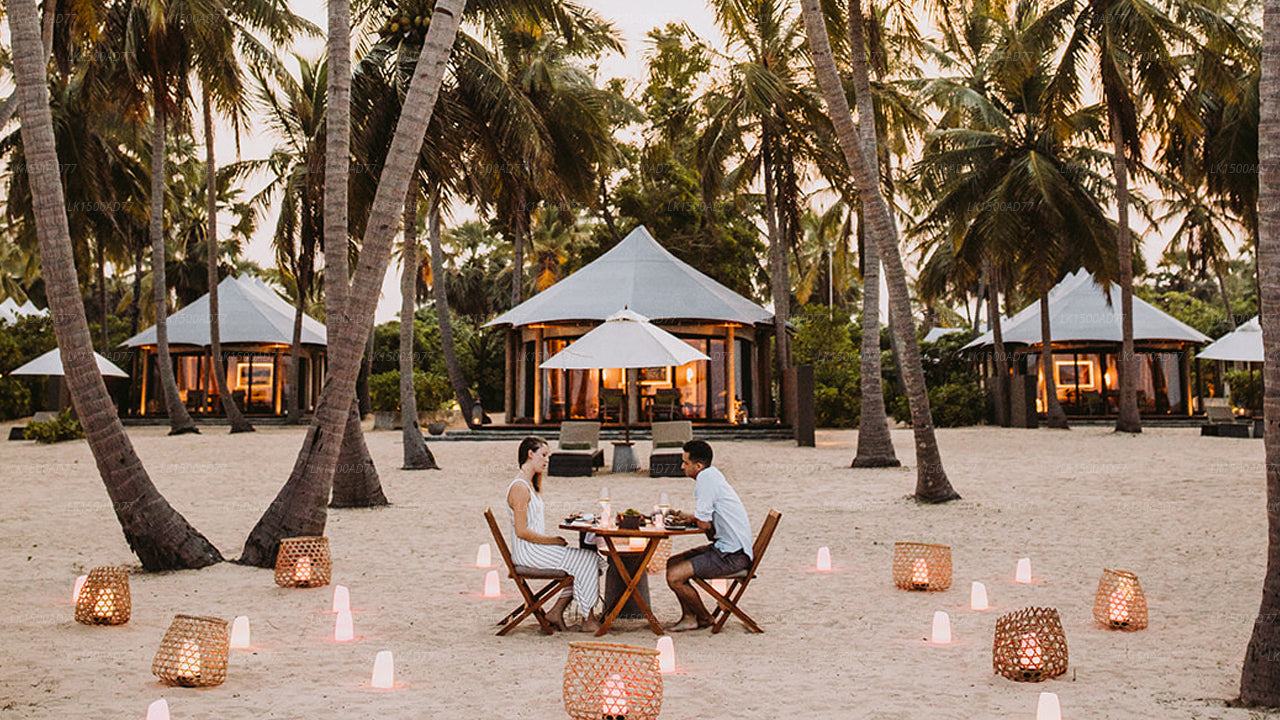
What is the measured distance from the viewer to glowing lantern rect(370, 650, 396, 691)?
4.83m

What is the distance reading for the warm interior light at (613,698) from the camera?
13.6ft

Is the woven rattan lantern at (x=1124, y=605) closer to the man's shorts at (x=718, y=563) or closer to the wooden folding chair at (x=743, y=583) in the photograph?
the wooden folding chair at (x=743, y=583)

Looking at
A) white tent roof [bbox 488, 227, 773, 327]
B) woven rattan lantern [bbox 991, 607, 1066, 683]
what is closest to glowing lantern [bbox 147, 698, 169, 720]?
woven rattan lantern [bbox 991, 607, 1066, 683]

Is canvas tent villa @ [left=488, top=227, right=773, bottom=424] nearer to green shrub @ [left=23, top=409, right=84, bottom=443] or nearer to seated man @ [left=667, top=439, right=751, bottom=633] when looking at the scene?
green shrub @ [left=23, top=409, right=84, bottom=443]

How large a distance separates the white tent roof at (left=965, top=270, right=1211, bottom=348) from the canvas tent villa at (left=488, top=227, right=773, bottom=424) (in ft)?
32.2

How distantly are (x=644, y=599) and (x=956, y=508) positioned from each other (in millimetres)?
6245

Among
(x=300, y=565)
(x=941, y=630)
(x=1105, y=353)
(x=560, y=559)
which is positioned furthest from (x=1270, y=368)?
(x=1105, y=353)

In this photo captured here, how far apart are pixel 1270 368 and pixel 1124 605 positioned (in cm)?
206

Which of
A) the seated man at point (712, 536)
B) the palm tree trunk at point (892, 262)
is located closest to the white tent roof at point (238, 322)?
the palm tree trunk at point (892, 262)

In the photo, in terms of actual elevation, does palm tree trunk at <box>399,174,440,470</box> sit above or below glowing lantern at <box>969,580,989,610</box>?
above

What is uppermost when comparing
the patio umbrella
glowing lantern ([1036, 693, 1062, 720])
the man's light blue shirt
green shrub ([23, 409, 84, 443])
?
the patio umbrella

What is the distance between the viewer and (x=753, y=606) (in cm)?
691

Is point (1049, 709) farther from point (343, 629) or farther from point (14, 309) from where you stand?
point (14, 309)

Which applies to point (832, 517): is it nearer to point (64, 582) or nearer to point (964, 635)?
point (964, 635)
